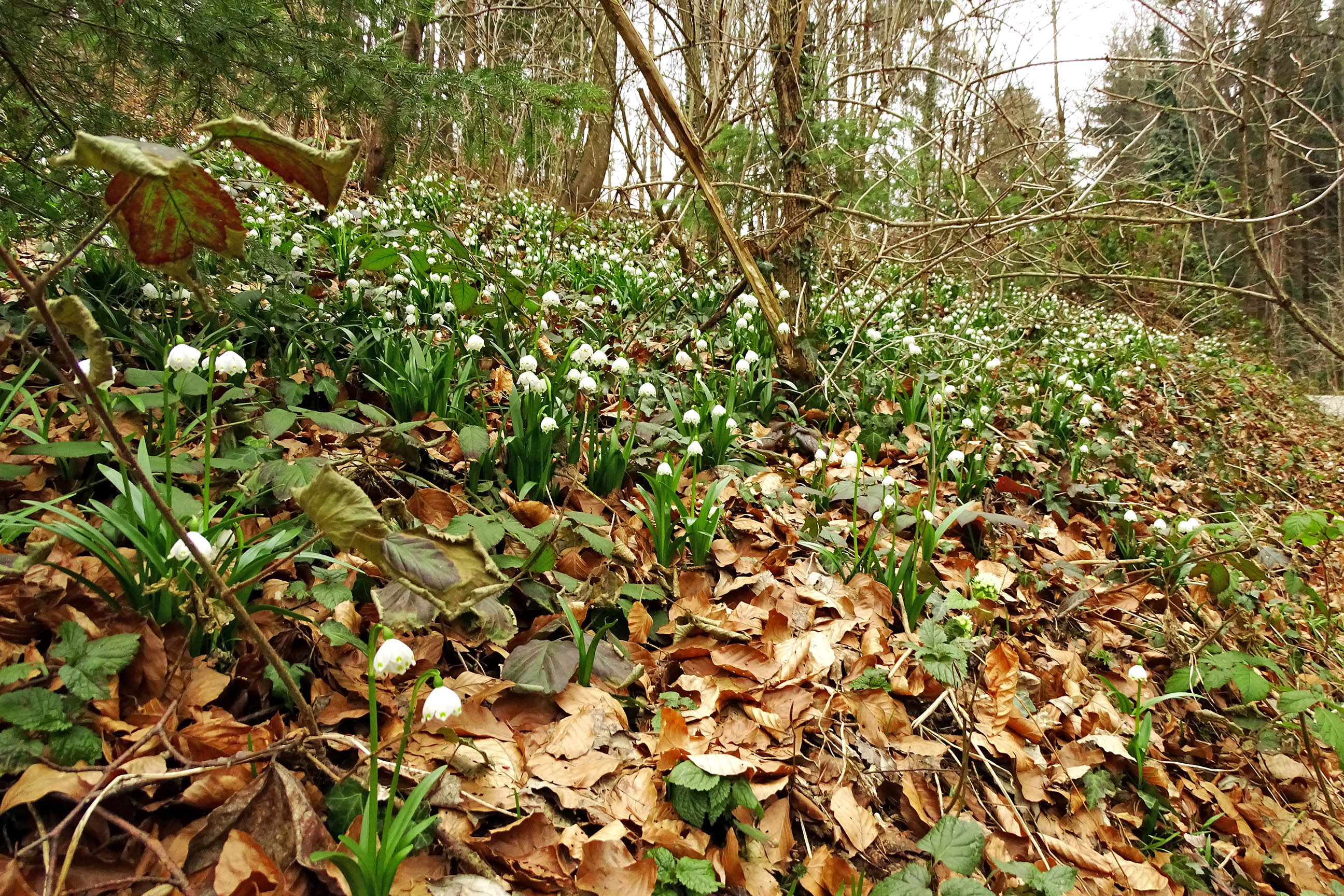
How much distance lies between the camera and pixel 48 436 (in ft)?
6.50

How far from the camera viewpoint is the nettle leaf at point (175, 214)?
2.90 ft

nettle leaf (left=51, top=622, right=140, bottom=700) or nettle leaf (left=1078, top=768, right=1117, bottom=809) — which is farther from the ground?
nettle leaf (left=51, top=622, right=140, bottom=700)

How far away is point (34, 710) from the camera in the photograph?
1.13 meters

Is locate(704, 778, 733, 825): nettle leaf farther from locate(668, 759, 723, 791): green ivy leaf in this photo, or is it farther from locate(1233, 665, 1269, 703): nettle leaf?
locate(1233, 665, 1269, 703): nettle leaf

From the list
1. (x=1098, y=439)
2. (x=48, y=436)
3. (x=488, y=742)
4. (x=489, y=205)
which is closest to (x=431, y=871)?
(x=488, y=742)

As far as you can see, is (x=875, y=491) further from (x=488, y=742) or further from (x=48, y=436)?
(x=48, y=436)

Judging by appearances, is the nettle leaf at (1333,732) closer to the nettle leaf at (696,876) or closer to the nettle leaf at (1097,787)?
the nettle leaf at (1097,787)

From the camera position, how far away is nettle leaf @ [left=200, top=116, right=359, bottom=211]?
2.87ft

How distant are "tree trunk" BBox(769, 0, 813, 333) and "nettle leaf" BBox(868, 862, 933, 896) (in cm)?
307

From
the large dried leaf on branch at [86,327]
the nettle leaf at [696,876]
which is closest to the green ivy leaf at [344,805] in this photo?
the nettle leaf at [696,876]

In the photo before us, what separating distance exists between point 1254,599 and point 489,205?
7121 millimetres

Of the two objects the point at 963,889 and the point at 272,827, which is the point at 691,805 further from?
the point at 272,827

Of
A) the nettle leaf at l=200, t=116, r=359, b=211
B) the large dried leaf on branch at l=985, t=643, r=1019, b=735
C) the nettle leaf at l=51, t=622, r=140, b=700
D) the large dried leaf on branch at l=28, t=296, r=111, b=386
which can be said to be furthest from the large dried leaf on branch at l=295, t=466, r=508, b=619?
the large dried leaf on branch at l=985, t=643, r=1019, b=735

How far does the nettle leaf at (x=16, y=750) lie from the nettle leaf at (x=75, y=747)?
0.07ft
